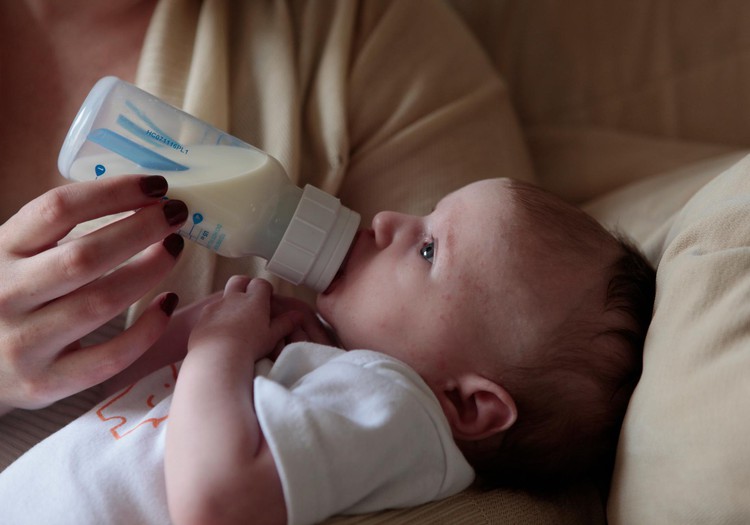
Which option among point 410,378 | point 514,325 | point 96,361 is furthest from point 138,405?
point 514,325

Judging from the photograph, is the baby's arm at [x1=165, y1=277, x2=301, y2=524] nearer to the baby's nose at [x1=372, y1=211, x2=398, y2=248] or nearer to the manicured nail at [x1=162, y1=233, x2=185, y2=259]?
the manicured nail at [x1=162, y1=233, x2=185, y2=259]

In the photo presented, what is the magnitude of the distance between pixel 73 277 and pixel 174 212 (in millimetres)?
119

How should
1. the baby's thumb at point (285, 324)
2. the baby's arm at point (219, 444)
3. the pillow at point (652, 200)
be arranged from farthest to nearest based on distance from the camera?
the pillow at point (652, 200), the baby's thumb at point (285, 324), the baby's arm at point (219, 444)

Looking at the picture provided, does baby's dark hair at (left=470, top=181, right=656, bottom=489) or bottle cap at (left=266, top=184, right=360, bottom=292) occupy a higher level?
bottle cap at (left=266, top=184, right=360, bottom=292)

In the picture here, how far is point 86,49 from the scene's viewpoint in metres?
1.22

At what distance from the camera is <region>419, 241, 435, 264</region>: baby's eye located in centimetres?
95

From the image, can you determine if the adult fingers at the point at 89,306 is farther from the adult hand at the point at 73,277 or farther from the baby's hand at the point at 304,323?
the baby's hand at the point at 304,323

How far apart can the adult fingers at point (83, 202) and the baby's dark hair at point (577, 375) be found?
16.8 inches

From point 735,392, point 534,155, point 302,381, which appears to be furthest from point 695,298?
point 534,155

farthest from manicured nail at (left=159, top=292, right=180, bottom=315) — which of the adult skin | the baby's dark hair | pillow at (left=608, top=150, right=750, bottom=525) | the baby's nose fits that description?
pillow at (left=608, top=150, right=750, bottom=525)

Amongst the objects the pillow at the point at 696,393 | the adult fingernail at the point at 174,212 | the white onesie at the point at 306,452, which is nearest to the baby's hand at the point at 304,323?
the white onesie at the point at 306,452

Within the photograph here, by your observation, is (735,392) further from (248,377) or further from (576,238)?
(248,377)

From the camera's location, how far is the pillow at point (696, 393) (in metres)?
0.71

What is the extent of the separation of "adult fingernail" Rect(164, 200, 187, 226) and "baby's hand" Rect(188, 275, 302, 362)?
132mm
